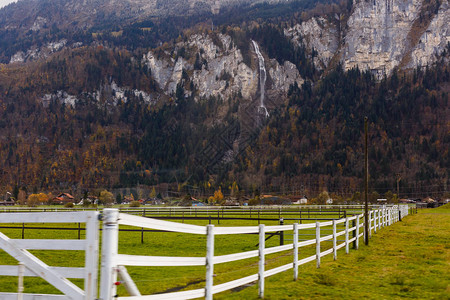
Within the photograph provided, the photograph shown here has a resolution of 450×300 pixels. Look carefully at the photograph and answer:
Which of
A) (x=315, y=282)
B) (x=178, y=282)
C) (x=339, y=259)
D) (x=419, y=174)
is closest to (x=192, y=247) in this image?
(x=339, y=259)

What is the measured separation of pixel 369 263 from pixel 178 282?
6.15 metres

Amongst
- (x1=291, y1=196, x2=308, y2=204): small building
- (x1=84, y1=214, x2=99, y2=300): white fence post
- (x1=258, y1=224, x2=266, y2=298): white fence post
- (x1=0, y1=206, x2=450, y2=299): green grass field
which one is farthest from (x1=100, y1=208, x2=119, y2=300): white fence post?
(x1=291, y1=196, x2=308, y2=204): small building

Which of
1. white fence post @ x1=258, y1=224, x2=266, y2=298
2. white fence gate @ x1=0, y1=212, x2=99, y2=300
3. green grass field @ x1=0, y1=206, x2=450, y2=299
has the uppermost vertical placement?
white fence gate @ x1=0, y1=212, x2=99, y2=300

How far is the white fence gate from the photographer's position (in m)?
4.47

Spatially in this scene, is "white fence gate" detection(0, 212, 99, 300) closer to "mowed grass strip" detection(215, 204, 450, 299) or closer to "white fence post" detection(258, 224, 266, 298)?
"white fence post" detection(258, 224, 266, 298)

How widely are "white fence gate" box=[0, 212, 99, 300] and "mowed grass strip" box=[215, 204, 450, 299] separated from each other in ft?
16.1

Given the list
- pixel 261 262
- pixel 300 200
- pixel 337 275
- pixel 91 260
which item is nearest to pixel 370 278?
pixel 337 275

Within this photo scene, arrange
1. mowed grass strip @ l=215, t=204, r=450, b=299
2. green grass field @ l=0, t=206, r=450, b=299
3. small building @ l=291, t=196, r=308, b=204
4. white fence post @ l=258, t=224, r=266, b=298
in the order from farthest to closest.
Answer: small building @ l=291, t=196, r=308, b=204
green grass field @ l=0, t=206, r=450, b=299
mowed grass strip @ l=215, t=204, r=450, b=299
white fence post @ l=258, t=224, r=266, b=298

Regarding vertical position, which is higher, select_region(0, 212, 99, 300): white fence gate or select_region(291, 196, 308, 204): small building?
select_region(0, 212, 99, 300): white fence gate

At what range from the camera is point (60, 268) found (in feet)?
15.0

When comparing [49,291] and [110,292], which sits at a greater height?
[110,292]

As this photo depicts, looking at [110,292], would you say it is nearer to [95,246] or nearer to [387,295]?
[95,246]

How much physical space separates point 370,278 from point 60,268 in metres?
8.81

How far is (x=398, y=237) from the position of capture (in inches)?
917
